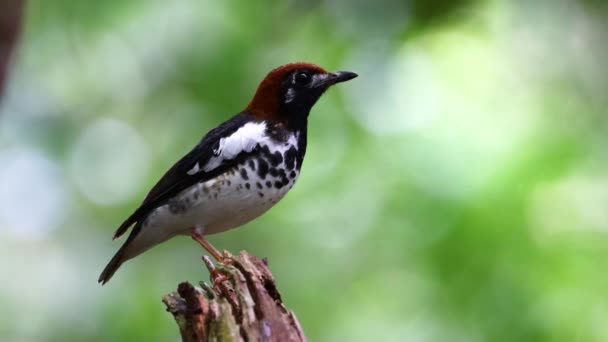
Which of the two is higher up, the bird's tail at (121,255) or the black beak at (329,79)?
the black beak at (329,79)

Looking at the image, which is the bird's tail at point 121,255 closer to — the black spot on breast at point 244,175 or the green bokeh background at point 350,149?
the black spot on breast at point 244,175

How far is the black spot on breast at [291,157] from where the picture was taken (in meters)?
5.48

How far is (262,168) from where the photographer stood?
17.7ft

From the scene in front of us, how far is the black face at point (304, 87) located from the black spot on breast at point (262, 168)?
0.51 metres

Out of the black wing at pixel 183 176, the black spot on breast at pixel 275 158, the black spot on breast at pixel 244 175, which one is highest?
the black wing at pixel 183 176

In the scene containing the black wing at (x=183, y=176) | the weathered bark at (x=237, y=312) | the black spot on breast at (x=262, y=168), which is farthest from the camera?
the black wing at (x=183, y=176)

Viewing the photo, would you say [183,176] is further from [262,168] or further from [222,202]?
[262,168]

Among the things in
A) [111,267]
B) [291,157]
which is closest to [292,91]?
[291,157]

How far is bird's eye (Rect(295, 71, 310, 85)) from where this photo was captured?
5895mm

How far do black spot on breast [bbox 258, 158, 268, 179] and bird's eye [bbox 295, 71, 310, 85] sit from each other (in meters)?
0.76

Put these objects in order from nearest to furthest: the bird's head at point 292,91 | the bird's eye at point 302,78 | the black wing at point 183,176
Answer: the black wing at point 183,176 → the bird's head at point 292,91 → the bird's eye at point 302,78

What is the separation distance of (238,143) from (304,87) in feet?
2.22

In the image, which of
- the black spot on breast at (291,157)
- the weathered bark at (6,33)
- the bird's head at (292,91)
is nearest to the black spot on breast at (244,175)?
the black spot on breast at (291,157)

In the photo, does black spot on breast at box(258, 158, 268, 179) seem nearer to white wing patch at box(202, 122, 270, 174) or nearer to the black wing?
white wing patch at box(202, 122, 270, 174)
